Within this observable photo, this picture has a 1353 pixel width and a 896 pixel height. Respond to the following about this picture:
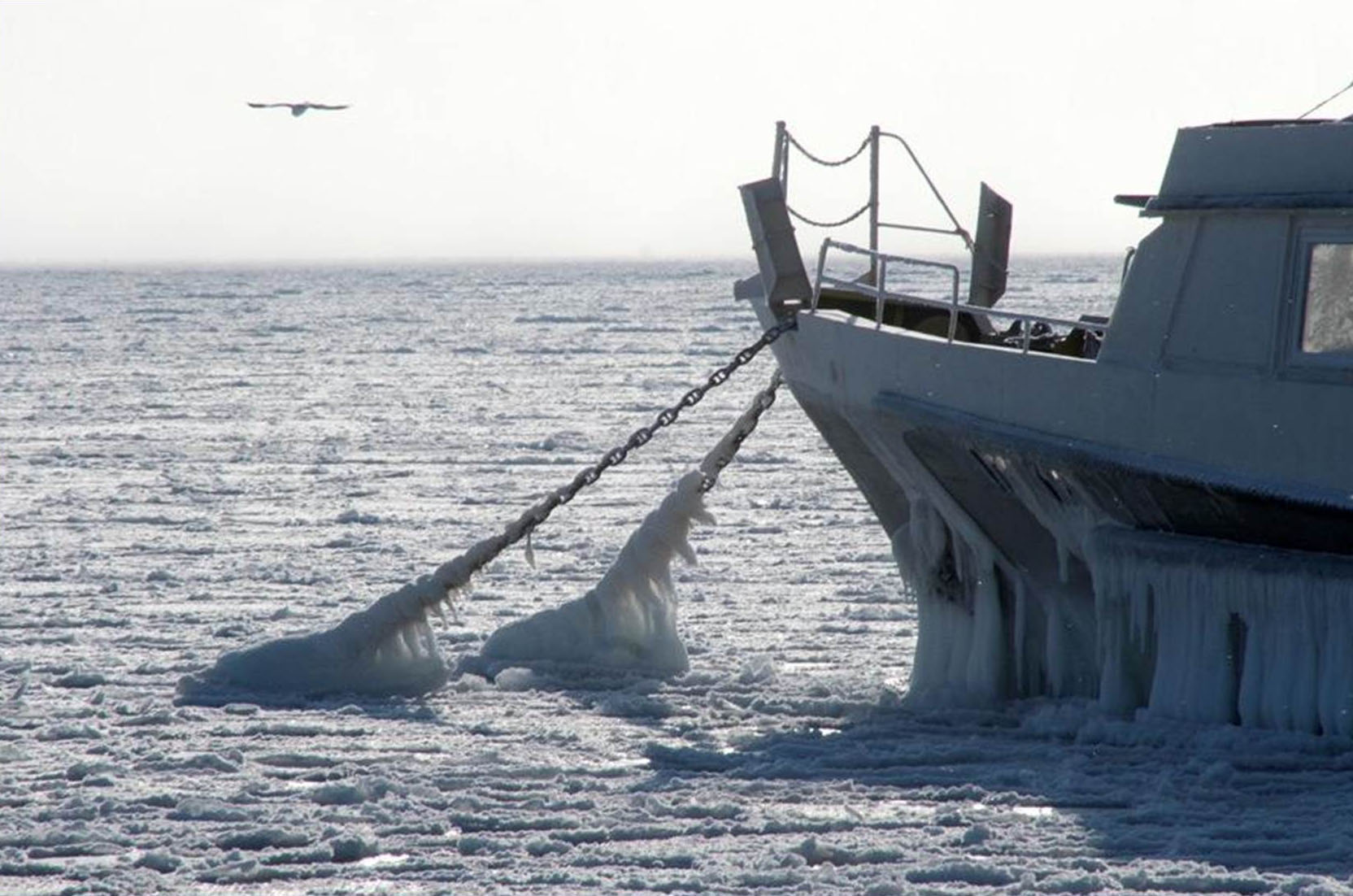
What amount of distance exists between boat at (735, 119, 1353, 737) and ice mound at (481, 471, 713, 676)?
4.63 ft

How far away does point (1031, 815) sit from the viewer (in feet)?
30.5

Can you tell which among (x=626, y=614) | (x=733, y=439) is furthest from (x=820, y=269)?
(x=626, y=614)

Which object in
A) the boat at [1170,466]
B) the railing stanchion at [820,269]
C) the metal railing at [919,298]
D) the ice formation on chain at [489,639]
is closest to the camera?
the boat at [1170,466]

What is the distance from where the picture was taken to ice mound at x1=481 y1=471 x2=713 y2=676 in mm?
12750

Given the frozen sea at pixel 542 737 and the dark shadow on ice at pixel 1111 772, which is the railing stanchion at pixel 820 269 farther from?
the dark shadow on ice at pixel 1111 772

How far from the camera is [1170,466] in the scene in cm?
1048

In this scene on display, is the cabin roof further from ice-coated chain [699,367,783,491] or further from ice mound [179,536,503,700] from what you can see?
ice mound [179,536,503,700]

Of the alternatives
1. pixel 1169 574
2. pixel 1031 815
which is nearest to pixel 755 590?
pixel 1169 574

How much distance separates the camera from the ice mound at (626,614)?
12750 mm

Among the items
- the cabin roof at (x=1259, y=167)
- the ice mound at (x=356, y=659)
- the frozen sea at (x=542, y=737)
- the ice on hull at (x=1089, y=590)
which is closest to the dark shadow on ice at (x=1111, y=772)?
the frozen sea at (x=542, y=737)

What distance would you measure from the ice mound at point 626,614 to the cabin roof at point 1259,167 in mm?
3428

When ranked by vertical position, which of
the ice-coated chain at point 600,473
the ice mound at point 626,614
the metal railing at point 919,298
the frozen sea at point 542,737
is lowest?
→ the frozen sea at point 542,737

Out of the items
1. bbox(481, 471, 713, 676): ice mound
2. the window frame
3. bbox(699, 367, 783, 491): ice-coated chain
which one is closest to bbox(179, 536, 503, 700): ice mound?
bbox(481, 471, 713, 676): ice mound

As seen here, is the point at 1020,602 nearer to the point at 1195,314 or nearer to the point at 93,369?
the point at 1195,314
